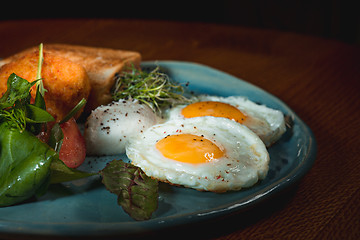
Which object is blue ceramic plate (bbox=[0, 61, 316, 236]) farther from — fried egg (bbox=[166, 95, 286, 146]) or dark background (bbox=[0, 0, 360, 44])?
dark background (bbox=[0, 0, 360, 44])

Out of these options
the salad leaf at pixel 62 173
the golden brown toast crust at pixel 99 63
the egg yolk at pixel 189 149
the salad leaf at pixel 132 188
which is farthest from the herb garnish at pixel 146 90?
the salad leaf at pixel 62 173

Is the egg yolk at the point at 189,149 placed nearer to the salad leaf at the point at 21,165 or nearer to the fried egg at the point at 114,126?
the fried egg at the point at 114,126

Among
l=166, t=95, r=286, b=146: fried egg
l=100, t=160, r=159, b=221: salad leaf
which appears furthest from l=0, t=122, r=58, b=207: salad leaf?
l=166, t=95, r=286, b=146: fried egg

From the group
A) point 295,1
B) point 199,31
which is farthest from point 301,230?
point 295,1

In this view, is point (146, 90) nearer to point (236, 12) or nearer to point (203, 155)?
point (203, 155)

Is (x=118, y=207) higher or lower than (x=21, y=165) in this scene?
lower

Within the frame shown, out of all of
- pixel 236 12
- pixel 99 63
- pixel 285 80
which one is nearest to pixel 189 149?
pixel 99 63

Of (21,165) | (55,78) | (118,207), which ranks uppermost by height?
(55,78)

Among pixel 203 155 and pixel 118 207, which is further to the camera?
pixel 203 155
